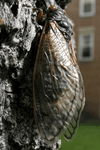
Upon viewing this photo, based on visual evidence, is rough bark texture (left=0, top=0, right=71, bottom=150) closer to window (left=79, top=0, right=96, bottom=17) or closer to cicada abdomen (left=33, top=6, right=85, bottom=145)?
cicada abdomen (left=33, top=6, right=85, bottom=145)

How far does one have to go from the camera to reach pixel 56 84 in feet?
1.74

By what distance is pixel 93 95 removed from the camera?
20.4 feet

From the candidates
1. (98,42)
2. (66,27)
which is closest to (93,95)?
(98,42)

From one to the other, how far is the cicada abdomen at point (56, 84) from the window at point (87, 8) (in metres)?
6.08

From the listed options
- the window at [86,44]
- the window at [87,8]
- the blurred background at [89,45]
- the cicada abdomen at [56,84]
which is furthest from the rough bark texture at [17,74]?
the window at [87,8]

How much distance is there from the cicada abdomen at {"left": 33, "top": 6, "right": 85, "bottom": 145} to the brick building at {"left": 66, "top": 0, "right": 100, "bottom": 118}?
18.5 ft

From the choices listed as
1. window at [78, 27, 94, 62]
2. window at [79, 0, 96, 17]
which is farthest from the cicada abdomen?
window at [79, 0, 96, 17]

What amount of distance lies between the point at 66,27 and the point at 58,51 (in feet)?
0.28

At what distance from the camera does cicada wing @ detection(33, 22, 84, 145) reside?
0.51 metres

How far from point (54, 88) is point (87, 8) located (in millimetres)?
6415

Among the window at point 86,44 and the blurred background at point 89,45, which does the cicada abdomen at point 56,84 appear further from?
the window at point 86,44

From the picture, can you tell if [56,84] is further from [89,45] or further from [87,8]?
[87,8]

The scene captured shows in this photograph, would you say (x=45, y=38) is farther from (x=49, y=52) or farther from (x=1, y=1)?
(x=1, y=1)

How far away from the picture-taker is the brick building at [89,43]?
20.2ft
